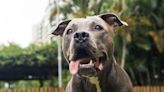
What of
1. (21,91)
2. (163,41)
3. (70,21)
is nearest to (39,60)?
(163,41)

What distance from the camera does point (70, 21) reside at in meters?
4.60

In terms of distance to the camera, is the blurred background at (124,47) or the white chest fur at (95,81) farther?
the blurred background at (124,47)

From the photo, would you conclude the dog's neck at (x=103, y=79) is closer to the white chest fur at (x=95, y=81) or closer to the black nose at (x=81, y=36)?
the white chest fur at (x=95, y=81)

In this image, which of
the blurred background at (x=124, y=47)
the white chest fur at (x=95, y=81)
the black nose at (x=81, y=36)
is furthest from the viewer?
the blurred background at (x=124, y=47)

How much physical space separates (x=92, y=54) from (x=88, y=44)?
0.10m

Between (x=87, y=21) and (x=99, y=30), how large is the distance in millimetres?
126

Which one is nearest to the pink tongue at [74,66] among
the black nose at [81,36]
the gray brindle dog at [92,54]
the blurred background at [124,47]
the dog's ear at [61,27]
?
the gray brindle dog at [92,54]

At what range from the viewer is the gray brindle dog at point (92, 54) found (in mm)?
4148

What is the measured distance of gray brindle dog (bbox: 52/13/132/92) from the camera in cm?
415

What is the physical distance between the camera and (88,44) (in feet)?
13.5

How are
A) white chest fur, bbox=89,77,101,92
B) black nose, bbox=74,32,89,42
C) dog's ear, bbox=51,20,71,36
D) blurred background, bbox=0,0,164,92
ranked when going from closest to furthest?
black nose, bbox=74,32,89,42 → white chest fur, bbox=89,77,101,92 → dog's ear, bbox=51,20,71,36 → blurred background, bbox=0,0,164,92

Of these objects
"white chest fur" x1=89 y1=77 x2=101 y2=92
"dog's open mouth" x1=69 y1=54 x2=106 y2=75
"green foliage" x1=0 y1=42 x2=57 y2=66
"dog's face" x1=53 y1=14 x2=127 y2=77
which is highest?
"dog's face" x1=53 y1=14 x2=127 y2=77

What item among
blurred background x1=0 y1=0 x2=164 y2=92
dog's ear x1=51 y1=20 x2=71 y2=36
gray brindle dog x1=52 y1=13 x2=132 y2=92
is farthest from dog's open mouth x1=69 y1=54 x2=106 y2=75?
blurred background x1=0 y1=0 x2=164 y2=92

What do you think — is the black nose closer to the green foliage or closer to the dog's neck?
the dog's neck
